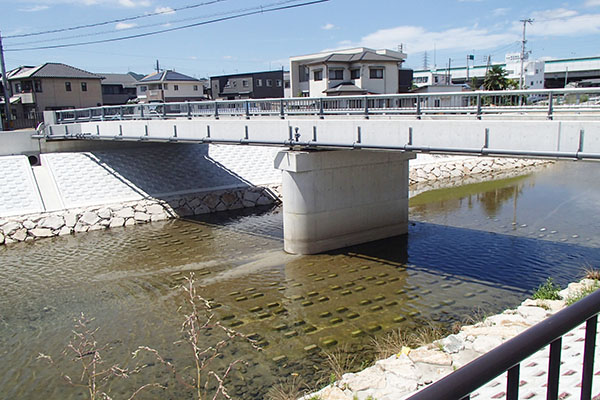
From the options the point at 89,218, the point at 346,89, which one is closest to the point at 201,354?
the point at 89,218

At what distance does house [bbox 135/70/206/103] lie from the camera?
6162 centimetres

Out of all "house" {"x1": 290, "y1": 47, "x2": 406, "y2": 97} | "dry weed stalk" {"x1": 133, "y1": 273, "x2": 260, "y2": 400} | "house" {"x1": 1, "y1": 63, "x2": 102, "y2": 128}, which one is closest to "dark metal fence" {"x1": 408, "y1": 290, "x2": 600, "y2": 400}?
"dry weed stalk" {"x1": 133, "y1": 273, "x2": 260, "y2": 400}

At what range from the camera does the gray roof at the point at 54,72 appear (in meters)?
49.4

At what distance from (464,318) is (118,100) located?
64.6 metres

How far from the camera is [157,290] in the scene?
14.6 metres

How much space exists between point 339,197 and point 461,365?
9.64m

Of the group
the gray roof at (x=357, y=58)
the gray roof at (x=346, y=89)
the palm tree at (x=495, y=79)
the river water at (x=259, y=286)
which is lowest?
the river water at (x=259, y=286)

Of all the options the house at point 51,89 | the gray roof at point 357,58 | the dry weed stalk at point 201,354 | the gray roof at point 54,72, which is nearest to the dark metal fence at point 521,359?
the dry weed stalk at point 201,354

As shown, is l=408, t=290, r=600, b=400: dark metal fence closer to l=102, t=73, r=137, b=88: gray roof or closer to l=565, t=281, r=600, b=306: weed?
l=565, t=281, r=600, b=306: weed

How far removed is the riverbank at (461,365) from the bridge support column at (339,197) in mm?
7759

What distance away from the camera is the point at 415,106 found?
15242mm

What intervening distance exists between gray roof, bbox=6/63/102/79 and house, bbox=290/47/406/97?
→ 78.9 ft

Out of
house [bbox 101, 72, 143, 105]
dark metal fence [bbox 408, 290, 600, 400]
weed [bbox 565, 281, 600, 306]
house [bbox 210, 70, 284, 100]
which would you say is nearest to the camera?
dark metal fence [bbox 408, 290, 600, 400]

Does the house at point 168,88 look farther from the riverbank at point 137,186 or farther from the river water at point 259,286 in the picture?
the river water at point 259,286
